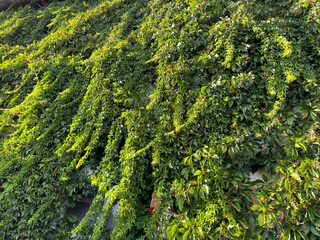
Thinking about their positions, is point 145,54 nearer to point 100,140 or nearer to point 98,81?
point 98,81

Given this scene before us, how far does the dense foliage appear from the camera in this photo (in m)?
1.65

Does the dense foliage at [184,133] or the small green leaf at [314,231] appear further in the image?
the dense foliage at [184,133]

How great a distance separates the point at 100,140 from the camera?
2461 mm

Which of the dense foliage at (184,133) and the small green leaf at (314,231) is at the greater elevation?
the dense foliage at (184,133)

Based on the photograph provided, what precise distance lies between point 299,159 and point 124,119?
182cm

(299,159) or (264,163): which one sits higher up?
(299,159)

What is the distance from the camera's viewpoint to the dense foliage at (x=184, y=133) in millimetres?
1650

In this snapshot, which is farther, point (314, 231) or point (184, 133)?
point (184, 133)

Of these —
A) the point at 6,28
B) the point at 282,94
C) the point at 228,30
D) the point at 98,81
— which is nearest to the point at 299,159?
the point at 282,94

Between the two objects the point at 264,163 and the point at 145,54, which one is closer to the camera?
the point at 264,163

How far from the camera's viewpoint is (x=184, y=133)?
2020 mm

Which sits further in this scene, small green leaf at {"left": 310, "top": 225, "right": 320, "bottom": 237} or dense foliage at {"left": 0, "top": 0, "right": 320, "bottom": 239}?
dense foliage at {"left": 0, "top": 0, "right": 320, "bottom": 239}

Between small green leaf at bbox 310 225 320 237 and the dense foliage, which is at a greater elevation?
the dense foliage

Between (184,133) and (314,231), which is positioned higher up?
(184,133)
